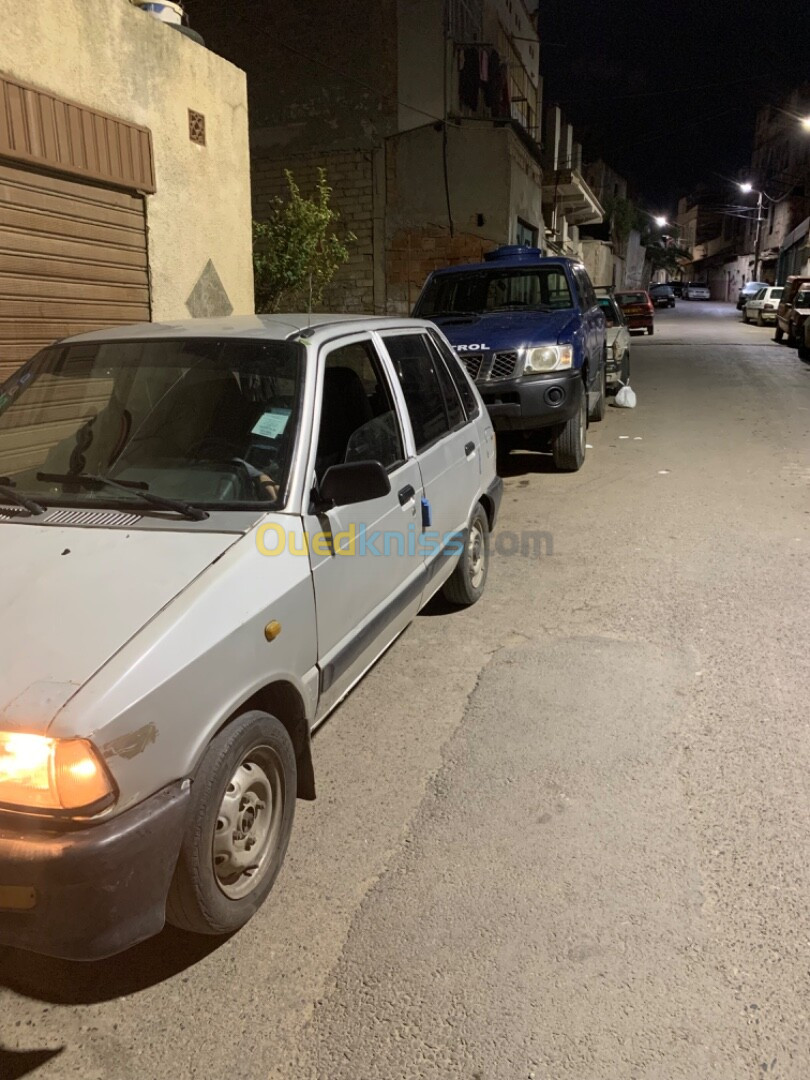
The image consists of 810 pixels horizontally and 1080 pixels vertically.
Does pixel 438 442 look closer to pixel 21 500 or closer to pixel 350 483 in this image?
pixel 350 483

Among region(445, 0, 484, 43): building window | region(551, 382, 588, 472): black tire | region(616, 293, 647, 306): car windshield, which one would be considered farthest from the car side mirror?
region(616, 293, 647, 306): car windshield

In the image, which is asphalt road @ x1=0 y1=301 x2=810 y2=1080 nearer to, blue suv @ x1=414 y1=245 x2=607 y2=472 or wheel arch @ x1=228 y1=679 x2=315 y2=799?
wheel arch @ x1=228 y1=679 x2=315 y2=799

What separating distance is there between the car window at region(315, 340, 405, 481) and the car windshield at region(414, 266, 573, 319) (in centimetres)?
555

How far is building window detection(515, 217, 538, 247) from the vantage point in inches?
872

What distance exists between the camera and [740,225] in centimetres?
8394

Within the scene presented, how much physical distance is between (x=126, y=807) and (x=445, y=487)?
2.64m

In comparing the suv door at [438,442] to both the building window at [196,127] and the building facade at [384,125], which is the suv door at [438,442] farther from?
the building facade at [384,125]

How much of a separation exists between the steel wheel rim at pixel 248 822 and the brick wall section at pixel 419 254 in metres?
18.6

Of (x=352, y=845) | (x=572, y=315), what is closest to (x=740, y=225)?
(x=572, y=315)

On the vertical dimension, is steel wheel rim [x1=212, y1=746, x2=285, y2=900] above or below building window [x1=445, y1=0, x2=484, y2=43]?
below

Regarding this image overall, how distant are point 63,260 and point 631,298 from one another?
2447cm

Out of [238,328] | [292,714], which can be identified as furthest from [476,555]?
[292,714]

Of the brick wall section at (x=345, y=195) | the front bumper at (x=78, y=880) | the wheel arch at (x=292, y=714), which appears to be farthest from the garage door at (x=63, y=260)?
the brick wall section at (x=345, y=195)

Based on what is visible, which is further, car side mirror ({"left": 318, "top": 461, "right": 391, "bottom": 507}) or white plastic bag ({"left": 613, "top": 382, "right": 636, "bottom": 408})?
white plastic bag ({"left": 613, "top": 382, "right": 636, "bottom": 408})
